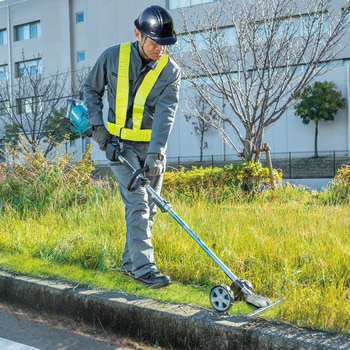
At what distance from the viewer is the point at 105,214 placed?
556 cm

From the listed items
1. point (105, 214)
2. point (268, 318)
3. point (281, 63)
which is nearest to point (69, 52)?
point (281, 63)

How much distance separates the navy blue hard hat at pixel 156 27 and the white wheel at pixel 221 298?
175 cm

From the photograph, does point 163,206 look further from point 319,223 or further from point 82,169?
point 82,169

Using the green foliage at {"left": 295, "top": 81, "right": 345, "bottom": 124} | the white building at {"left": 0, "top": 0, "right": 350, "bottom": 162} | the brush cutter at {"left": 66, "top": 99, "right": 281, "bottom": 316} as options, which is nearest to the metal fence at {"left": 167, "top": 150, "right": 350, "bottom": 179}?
the white building at {"left": 0, "top": 0, "right": 350, "bottom": 162}

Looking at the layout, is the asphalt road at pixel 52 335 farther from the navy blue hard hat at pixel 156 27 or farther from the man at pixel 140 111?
the navy blue hard hat at pixel 156 27

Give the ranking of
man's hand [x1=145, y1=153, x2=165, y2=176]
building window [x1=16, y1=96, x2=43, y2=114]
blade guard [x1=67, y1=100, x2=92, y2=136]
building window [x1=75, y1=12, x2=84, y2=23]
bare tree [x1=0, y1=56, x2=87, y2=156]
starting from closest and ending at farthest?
man's hand [x1=145, y1=153, x2=165, y2=176], blade guard [x1=67, y1=100, x2=92, y2=136], bare tree [x1=0, y1=56, x2=87, y2=156], building window [x1=16, y1=96, x2=43, y2=114], building window [x1=75, y1=12, x2=84, y2=23]

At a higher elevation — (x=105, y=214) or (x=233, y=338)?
(x=105, y=214)

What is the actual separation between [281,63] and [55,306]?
7.62m

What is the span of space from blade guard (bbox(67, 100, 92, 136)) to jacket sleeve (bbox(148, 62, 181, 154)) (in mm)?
576

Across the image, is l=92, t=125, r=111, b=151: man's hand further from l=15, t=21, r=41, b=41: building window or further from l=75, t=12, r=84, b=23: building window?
l=15, t=21, r=41, b=41: building window

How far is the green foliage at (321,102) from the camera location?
25312 millimetres

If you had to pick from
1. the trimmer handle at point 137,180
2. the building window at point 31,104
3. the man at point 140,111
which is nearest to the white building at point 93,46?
the building window at point 31,104

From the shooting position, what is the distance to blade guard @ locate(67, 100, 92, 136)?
392 cm

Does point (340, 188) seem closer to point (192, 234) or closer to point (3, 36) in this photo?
point (192, 234)
